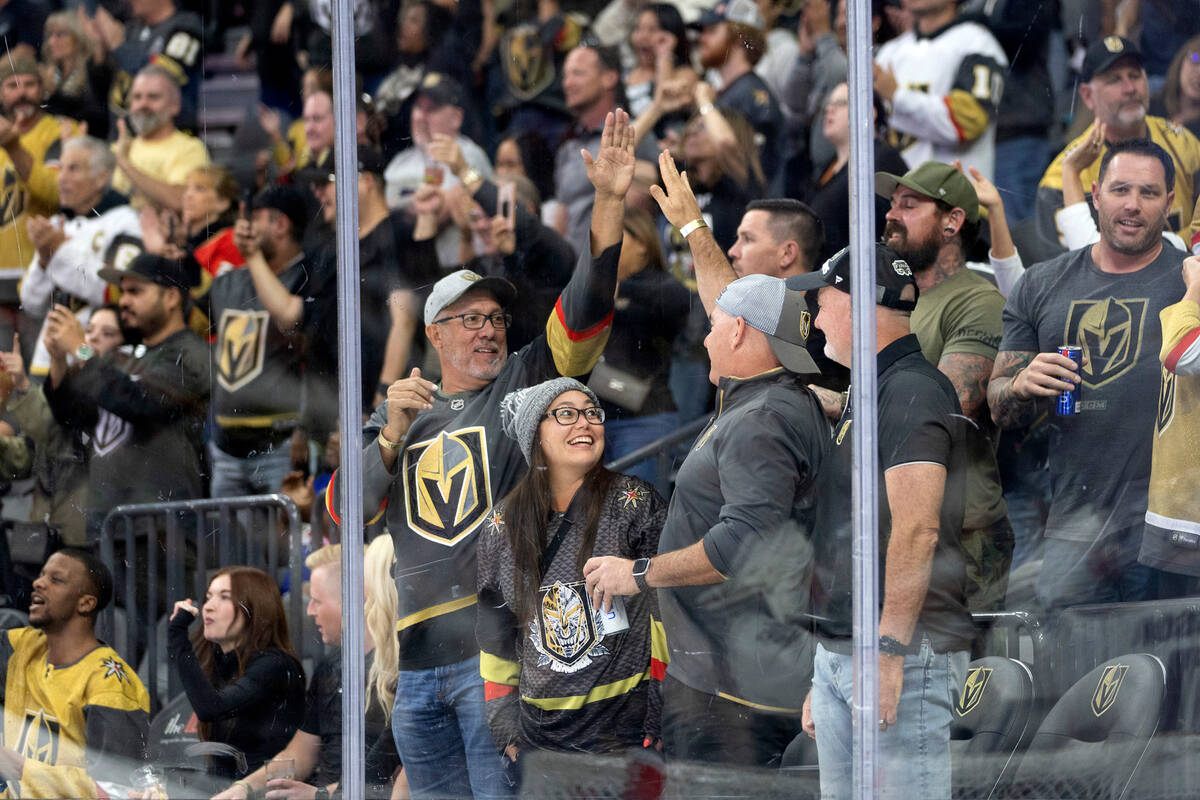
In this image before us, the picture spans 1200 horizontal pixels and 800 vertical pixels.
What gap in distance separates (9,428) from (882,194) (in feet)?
6.71

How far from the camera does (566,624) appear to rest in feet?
9.10

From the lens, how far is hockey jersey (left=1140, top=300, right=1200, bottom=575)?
8.68ft

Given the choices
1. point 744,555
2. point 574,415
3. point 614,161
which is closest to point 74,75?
point 614,161

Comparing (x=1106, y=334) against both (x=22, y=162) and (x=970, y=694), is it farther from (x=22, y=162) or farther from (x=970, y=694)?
(x=22, y=162)

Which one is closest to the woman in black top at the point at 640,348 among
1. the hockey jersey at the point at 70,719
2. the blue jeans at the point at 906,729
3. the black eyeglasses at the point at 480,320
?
the black eyeglasses at the point at 480,320

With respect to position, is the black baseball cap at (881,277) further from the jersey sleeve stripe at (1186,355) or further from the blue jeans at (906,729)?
the blue jeans at (906,729)

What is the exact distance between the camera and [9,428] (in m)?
3.18

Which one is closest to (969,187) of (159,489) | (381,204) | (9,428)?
(381,204)

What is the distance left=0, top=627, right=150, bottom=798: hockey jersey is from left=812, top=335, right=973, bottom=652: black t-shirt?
154cm

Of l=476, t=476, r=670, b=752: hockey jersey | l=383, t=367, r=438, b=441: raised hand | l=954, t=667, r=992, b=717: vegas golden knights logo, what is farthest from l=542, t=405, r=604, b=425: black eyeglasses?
l=954, t=667, r=992, b=717: vegas golden knights logo

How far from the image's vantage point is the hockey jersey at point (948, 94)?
2797mm

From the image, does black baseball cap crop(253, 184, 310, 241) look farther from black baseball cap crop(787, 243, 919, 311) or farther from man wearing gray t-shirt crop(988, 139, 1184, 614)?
man wearing gray t-shirt crop(988, 139, 1184, 614)

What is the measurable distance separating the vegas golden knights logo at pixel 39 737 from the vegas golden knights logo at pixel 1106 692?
7.35 ft

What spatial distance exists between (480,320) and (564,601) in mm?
617
